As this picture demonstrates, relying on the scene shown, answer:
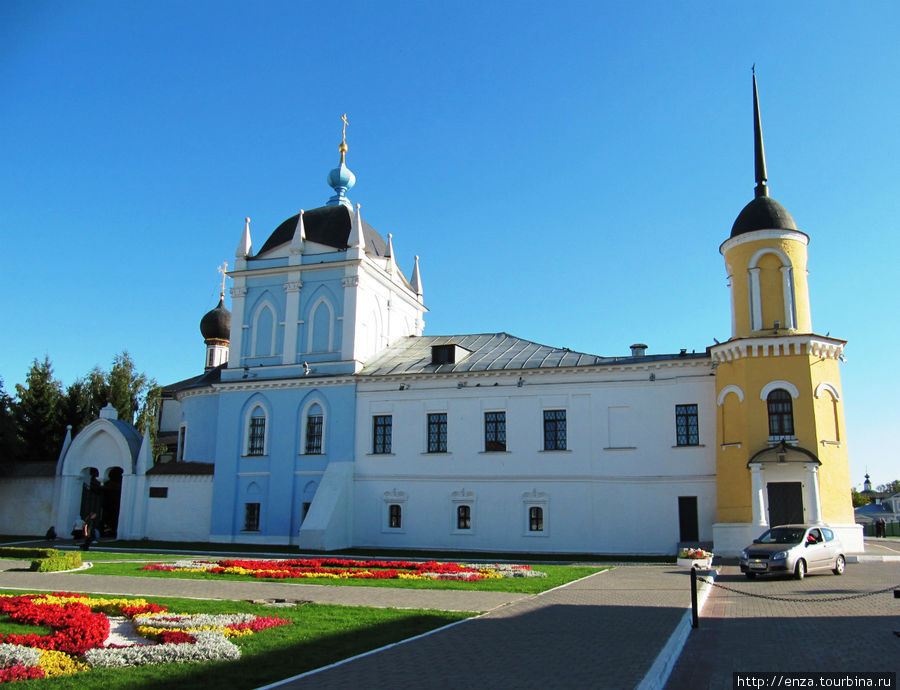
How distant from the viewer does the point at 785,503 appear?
85.6 feet

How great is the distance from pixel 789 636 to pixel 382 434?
23.7 m

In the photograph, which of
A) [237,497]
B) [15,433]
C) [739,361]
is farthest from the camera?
[15,433]

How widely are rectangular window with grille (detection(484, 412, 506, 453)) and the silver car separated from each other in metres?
12.4

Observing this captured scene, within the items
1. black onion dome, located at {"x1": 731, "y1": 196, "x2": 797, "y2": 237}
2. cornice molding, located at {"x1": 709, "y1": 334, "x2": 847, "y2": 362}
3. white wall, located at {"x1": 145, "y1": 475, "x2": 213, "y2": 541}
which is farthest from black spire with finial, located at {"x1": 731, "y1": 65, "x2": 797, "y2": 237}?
white wall, located at {"x1": 145, "y1": 475, "x2": 213, "y2": 541}

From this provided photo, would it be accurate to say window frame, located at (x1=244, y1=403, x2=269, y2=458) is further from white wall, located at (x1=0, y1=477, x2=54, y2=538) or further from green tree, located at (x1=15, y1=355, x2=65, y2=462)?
green tree, located at (x1=15, y1=355, x2=65, y2=462)

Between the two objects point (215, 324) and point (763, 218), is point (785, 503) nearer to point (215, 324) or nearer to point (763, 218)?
point (763, 218)

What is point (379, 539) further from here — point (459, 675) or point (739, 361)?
point (459, 675)

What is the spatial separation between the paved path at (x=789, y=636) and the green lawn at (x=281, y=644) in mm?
4048

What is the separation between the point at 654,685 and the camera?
26.5 feet

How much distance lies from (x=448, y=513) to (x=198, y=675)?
77.2 feet


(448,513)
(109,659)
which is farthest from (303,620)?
(448,513)

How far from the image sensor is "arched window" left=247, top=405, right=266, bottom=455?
3500cm

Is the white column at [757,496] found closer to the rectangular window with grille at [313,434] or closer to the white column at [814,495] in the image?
the white column at [814,495]

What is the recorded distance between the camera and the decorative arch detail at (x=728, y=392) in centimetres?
2720
